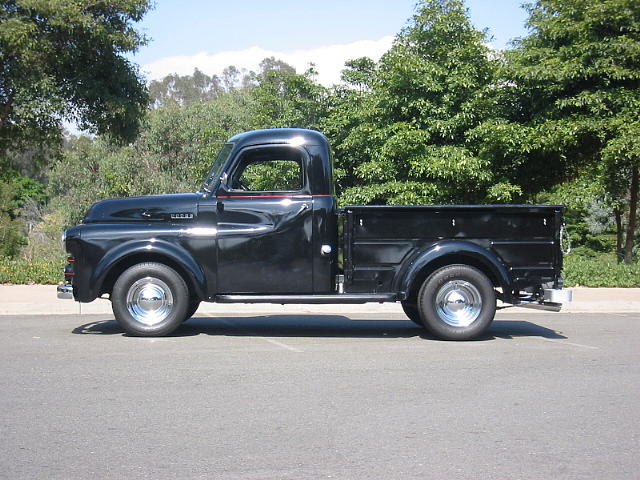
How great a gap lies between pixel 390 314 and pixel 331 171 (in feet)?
11.3

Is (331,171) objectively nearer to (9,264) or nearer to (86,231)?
(86,231)

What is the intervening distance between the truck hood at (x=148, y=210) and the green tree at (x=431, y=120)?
1132cm

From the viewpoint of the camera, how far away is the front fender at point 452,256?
870 centimetres

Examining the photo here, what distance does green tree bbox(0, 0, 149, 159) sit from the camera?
17.0m

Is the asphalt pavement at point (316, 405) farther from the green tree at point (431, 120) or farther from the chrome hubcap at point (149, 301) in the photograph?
the green tree at point (431, 120)

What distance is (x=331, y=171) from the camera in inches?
367

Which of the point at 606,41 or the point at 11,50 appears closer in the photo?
the point at 11,50

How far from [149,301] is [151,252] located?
1.99ft

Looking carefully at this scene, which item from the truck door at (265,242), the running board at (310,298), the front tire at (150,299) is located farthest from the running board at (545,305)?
the front tire at (150,299)

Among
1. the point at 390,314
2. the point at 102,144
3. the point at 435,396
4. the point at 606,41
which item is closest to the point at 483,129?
the point at 606,41

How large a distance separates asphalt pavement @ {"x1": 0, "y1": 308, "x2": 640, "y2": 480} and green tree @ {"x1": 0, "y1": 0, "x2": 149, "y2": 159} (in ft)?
30.2

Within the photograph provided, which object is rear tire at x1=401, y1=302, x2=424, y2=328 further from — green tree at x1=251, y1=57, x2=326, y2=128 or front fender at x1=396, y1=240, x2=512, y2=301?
green tree at x1=251, y1=57, x2=326, y2=128

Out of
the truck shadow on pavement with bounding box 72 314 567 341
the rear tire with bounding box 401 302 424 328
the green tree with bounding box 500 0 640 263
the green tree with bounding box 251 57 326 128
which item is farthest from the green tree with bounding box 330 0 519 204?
the rear tire with bounding box 401 302 424 328

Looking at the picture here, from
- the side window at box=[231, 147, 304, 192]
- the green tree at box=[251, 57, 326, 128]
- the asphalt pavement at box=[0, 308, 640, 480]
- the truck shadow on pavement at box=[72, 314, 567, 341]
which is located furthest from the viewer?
the green tree at box=[251, 57, 326, 128]
